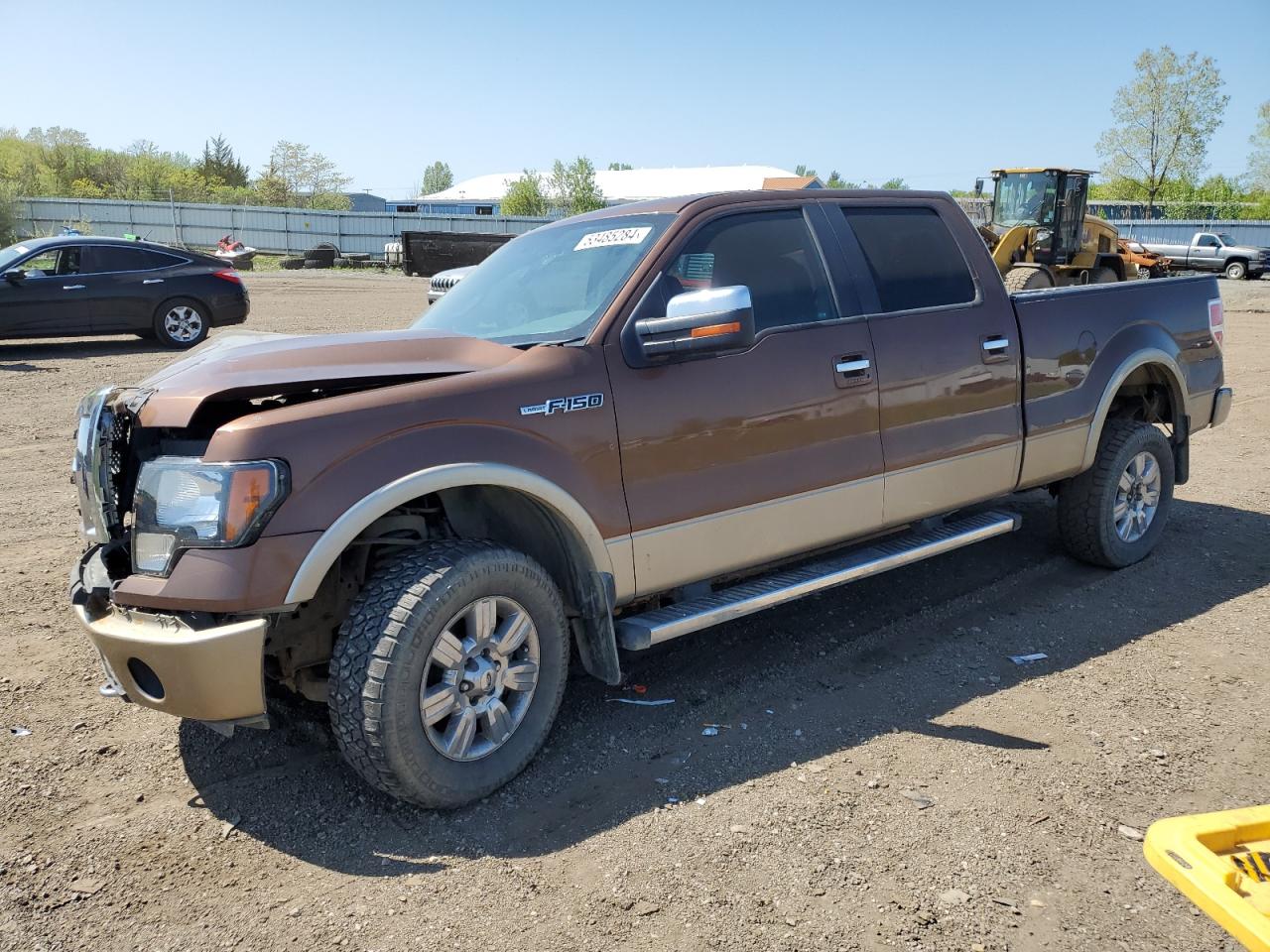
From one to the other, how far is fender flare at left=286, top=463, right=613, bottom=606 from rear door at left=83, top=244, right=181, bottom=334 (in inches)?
510

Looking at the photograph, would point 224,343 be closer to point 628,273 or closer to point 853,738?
point 628,273

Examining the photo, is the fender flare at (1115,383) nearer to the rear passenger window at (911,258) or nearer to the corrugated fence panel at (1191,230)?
the rear passenger window at (911,258)

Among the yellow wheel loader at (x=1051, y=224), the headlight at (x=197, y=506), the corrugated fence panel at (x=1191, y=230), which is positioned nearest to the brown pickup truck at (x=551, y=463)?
the headlight at (x=197, y=506)

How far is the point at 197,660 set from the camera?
295 centimetres

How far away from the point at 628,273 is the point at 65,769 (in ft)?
9.02

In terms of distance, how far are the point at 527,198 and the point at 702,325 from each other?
74.2 m

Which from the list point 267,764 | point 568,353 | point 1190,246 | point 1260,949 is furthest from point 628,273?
point 1190,246

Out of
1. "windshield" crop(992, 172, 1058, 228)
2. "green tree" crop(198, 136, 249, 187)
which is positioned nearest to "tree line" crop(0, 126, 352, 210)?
"green tree" crop(198, 136, 249, 187)

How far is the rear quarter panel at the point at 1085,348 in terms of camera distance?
5.05 m

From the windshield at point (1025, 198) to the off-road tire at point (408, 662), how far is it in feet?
68.3

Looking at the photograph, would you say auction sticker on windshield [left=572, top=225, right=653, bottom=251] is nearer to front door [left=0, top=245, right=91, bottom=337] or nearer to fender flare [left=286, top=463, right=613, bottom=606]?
fender flare [left=286, top=463, right=613, bottom=606]

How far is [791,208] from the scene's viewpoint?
440 centimetres

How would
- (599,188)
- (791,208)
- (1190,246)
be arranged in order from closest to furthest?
(791,208)
(1190,246)
(599,188)

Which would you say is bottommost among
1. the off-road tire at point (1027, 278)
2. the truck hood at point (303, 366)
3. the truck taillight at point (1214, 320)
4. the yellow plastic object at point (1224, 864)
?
the yellow plastic object at point (1224, 864)
